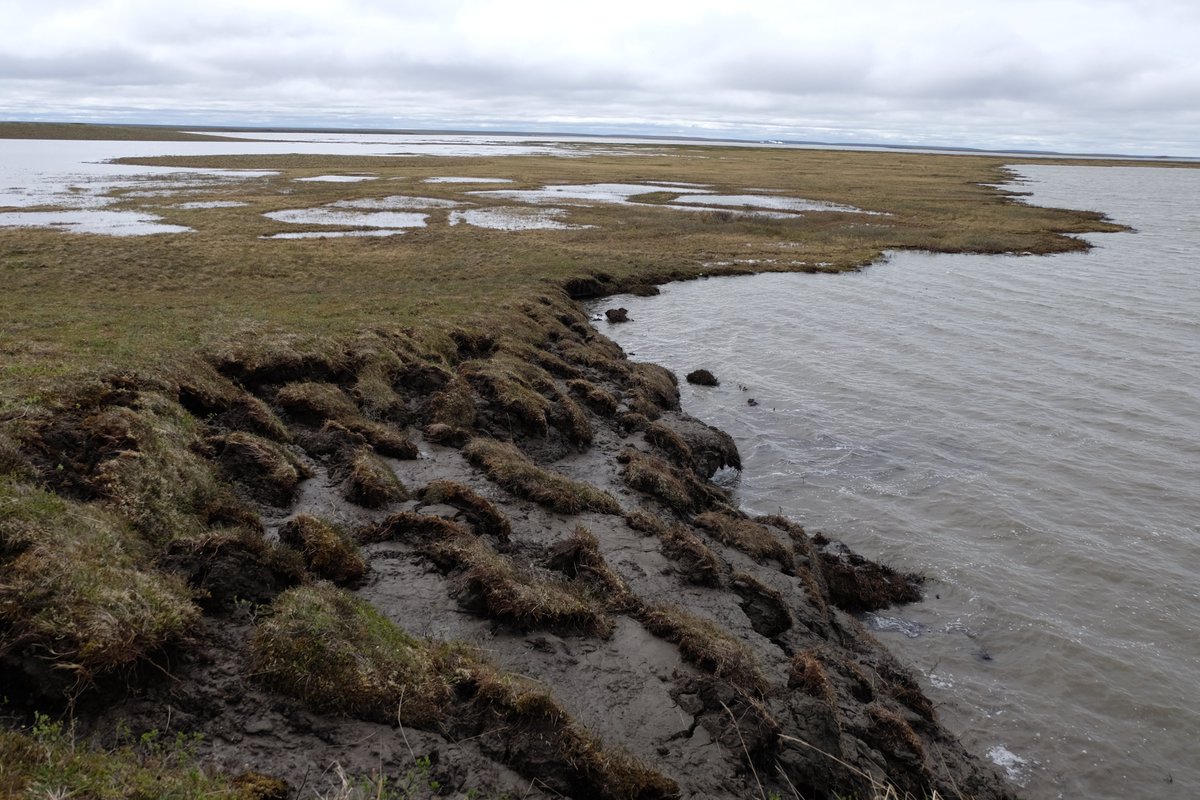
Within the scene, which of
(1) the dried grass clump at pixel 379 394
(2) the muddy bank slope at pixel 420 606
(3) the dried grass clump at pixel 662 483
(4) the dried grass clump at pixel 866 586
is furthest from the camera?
(1) the dried grass clump at pixel 379 394

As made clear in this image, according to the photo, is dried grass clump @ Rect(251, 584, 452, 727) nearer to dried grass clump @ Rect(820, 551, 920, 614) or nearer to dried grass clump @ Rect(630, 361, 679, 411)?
dried grass clump @ Rect(820, 551, 920, 614)

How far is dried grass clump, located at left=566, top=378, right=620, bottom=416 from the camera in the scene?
2292cm

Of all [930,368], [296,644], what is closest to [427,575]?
[296,644]

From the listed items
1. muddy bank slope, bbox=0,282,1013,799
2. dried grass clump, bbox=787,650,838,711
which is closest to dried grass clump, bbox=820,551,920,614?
muddy bank slope, bbox=0,282,1013,799

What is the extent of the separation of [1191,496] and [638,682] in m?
18.0

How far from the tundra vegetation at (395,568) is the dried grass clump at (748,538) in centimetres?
7

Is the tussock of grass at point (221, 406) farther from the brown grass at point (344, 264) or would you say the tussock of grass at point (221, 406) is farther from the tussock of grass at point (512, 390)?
the tussock of grass at point (512, 390)

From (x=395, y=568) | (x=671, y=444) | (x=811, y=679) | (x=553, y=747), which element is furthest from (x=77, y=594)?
(x=671, y=444)

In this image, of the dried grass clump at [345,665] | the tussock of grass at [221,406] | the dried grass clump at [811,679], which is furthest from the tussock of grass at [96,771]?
the tussock of grass at [221,406]

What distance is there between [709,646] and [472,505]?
18.4 feet

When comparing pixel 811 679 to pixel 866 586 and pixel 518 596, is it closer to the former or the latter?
pixel 518 596

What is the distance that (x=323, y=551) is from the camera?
1155 centimetres

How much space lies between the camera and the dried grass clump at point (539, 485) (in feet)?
51.5

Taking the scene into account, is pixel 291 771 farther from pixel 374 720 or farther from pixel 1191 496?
pixel 1191 496
